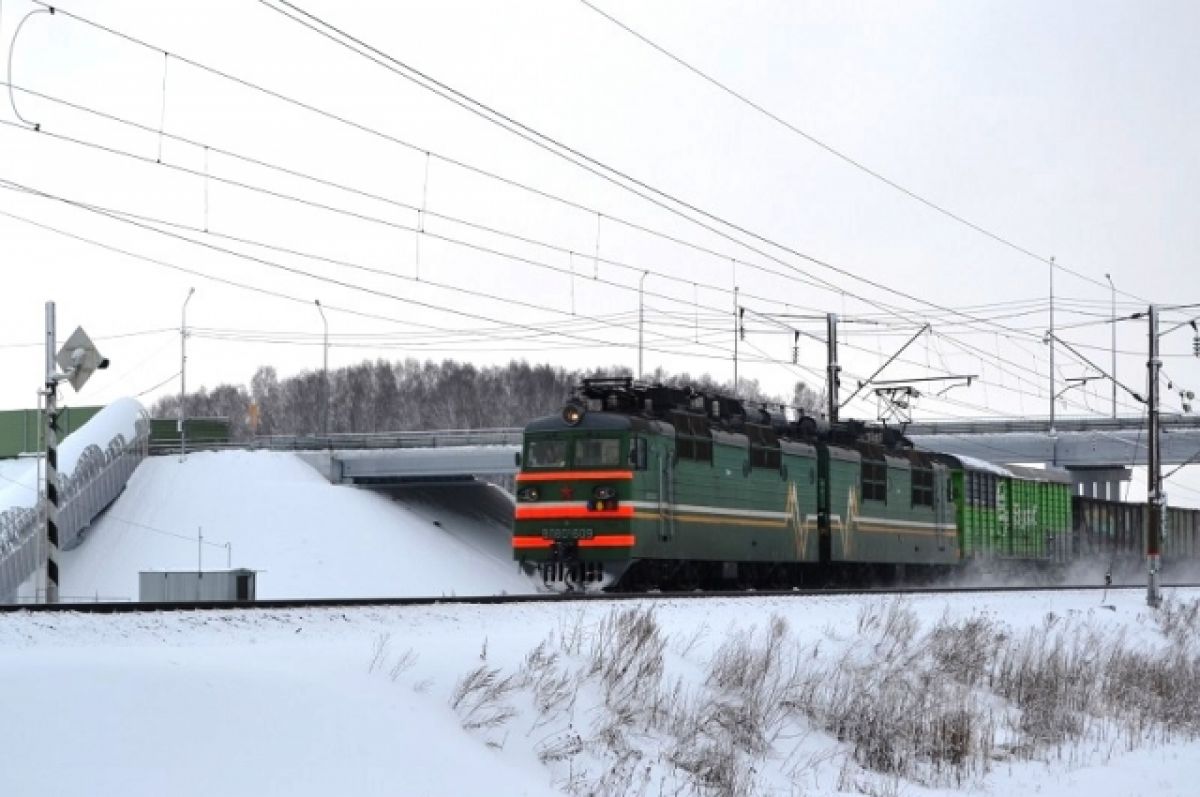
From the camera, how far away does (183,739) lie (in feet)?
34.3

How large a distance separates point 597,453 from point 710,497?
9.70 ft

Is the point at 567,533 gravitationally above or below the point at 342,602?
above

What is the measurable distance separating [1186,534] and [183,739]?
63929 mm

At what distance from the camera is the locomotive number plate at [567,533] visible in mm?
27344

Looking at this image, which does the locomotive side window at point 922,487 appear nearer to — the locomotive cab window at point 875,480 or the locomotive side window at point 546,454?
the locomotive cab window at point 875,480

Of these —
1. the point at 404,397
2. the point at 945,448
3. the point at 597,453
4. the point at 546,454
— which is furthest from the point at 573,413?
the point at 404,397

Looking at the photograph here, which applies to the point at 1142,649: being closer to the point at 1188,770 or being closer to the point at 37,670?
the point at 1188,770

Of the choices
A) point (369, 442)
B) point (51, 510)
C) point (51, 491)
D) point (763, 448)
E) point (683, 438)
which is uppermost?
point (369, 442)

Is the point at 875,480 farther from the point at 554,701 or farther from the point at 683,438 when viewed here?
the point at 554,701

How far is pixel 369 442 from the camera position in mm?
66125

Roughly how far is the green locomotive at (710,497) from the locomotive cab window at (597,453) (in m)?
0.02

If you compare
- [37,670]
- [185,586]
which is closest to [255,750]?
[37,670]

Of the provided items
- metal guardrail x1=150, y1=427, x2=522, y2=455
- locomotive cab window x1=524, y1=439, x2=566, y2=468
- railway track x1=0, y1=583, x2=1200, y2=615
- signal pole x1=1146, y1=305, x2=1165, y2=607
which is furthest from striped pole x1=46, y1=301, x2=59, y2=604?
metal guardrail x1=150, y1=427, x2=522, y2=455

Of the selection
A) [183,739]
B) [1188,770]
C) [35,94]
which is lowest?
[1188,770]
